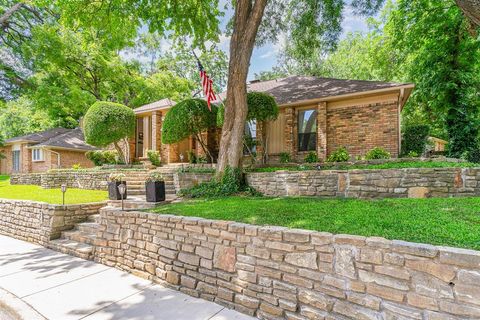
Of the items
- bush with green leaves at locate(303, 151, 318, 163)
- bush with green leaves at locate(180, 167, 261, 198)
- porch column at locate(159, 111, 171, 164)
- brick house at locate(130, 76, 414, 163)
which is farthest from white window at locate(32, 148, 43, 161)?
bush with green leaves at locate(303, 151, 318, 163)

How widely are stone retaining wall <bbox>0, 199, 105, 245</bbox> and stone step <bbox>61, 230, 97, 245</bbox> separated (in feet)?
0.73

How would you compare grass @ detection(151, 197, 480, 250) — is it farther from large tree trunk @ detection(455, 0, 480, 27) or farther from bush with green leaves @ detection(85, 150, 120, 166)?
bush with green leaves @ detection(85, 150, 120, 166)

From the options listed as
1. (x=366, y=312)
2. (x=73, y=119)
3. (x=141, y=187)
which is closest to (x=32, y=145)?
(x=73, y=119)

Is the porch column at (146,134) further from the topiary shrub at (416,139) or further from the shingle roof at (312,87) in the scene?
the topiary shrub at (416,139)

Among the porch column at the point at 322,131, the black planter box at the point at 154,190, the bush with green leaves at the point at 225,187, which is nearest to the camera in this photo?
the black planter box at the point at 154,190

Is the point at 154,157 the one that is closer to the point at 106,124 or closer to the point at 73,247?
the point at 106,124

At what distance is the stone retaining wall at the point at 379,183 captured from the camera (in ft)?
16.2

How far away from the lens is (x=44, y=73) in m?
15.4

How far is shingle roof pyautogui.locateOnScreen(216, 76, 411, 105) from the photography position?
29.5ft

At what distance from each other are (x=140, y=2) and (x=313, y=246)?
32.0ft

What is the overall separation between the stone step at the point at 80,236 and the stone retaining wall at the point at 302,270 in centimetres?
148

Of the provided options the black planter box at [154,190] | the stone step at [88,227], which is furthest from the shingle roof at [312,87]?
the stone step at [88,227]

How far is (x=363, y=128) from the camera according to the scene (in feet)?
29.7

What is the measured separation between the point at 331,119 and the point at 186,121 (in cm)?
573
